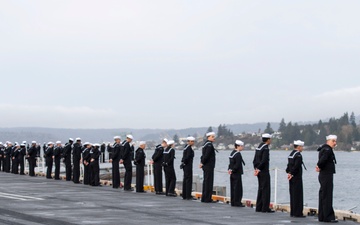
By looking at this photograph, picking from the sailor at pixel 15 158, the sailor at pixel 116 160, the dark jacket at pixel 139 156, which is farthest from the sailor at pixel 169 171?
the sailor at pixel 15 158

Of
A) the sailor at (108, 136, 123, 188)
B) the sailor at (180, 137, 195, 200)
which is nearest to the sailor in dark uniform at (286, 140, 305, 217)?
the sailor at (180, 137, 195, 200)

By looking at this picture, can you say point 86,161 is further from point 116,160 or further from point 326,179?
point 326,179

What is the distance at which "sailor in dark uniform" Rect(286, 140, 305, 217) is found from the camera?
753 inches

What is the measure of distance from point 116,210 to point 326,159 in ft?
18.0

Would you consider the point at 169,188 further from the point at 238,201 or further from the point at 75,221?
the point at 75,221

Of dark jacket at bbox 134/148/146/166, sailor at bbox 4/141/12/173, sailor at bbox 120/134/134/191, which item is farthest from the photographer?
sailor at bbox 4/141/12/173

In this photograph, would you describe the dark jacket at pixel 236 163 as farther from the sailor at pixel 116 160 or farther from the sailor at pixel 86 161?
the sailor at pixel 86 161

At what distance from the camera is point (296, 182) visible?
63.9 feet

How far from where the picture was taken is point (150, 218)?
57.4 ft

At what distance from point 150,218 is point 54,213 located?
→ 2.40 m

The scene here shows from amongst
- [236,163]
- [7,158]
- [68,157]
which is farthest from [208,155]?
[7,158]

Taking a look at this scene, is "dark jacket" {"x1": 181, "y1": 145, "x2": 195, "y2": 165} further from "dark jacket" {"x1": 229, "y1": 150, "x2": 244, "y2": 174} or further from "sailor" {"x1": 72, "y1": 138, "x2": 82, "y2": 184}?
"sailor" {"x1": 72, "y1": 138, "x2": 82, "y2": 184}

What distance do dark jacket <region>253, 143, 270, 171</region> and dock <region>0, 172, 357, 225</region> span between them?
1.24 metres

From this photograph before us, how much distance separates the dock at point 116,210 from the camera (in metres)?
16.9
